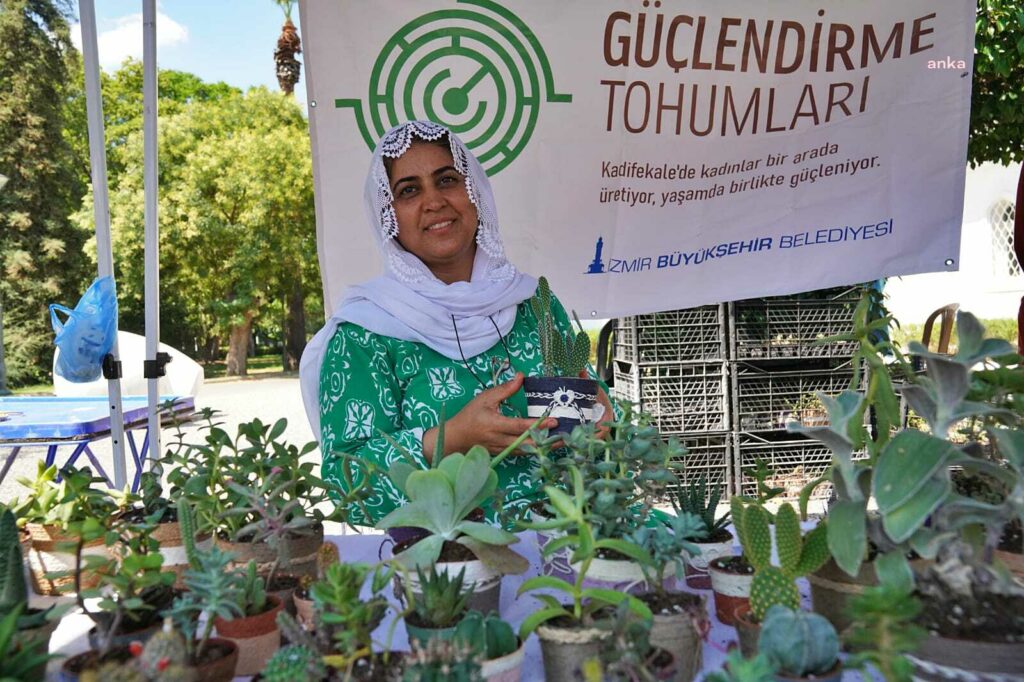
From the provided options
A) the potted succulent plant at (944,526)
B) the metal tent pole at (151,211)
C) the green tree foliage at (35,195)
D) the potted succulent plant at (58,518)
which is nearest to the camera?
the potted succulent plant at (944,526)

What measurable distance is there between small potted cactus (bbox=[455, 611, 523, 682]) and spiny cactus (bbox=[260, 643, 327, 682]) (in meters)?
0.13

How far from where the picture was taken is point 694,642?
Answer: 814mm

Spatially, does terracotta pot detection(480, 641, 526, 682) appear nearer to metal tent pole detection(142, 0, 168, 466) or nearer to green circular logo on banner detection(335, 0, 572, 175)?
metal tent pole detection(142, 0, 168, 466)

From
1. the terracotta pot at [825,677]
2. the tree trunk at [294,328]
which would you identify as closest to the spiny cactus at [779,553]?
the terracotta pot at [825,677]

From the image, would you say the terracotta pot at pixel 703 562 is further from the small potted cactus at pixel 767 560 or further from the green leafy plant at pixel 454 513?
the green leafy plant at pixel 454 513

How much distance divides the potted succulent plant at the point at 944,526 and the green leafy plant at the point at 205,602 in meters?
0.60

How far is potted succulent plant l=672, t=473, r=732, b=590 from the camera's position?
107 centimetres

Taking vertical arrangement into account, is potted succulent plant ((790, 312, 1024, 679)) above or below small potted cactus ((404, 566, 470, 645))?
above

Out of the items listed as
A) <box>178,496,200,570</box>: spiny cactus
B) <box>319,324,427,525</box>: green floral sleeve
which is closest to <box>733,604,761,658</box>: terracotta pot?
<box>178,496,200,570</box>: spiny cactus

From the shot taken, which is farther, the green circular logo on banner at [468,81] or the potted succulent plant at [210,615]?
the green circular logo on banner at [468,81]

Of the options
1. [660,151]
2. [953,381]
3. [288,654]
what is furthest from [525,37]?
[288,654]

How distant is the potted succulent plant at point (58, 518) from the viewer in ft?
3.86

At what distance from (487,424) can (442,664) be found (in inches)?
32.3

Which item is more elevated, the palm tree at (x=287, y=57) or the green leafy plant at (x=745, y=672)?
the palm tree at (x=287, y=57)
